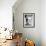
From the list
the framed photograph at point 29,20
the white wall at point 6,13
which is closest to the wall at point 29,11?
the framed photograph at point 29,20

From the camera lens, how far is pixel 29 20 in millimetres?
5582

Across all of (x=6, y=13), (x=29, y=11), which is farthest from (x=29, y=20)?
(x=6, y=13)

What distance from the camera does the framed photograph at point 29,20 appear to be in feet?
18.3

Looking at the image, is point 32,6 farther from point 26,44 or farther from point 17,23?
point 26,44

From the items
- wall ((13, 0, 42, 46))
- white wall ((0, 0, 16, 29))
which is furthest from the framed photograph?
white wall ((0, 0, 16, 29))

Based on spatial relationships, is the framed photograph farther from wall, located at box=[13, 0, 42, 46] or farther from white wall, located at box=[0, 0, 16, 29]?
white wall, located at box=[0, 0, 16, 29]

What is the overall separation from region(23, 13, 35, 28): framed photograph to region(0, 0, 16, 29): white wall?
1.23m

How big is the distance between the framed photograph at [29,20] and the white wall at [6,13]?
1.23m

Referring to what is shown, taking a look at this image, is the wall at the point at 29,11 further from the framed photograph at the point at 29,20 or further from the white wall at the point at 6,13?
the white wall at the point at 6,13

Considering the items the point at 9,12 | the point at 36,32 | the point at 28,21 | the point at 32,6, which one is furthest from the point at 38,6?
the point at 9,12

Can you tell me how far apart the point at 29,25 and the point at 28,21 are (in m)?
0.20

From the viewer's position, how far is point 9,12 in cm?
446

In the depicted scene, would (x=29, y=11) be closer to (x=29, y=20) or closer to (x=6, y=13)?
(x=29, y=20)

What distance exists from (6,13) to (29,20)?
4.87ft
